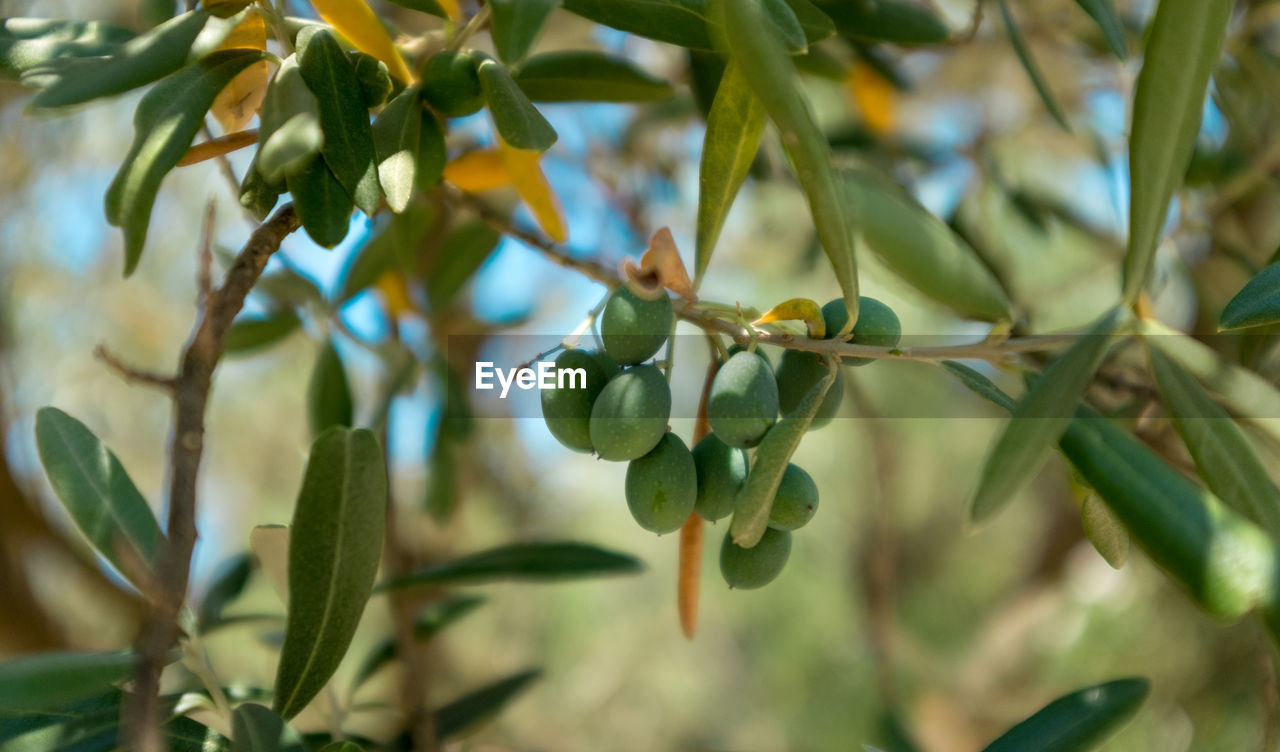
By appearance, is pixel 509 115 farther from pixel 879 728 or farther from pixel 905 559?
pixel 905 559

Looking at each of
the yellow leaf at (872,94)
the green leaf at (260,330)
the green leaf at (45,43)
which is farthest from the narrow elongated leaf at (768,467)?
the yellow leaf at (872,94)

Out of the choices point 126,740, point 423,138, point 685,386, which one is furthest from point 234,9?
point 685,386

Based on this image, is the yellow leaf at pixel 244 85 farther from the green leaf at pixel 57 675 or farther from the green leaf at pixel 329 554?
the green leaf at pixel 57 675

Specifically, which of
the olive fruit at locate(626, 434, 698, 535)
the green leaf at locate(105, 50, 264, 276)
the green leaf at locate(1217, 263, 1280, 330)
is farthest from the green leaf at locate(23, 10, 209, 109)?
the green leaf at locate(1217, 263, 1280, 330)

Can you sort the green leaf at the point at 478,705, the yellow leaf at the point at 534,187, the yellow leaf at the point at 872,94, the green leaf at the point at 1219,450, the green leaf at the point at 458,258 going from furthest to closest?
the yellow leaf at the point at 872,94
the green leaf at the point at 458,258
the green leaf at the point at 478,705
the yellow leaf at the point at 534,187
the green leaf at the point at 1219,450

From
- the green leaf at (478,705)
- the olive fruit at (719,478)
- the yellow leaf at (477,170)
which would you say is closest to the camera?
the olive fruit at (719,478)

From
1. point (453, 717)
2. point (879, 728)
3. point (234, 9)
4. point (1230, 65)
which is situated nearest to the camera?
point (234, 9)
